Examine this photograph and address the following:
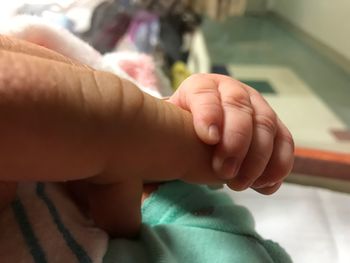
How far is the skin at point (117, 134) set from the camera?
217 mm

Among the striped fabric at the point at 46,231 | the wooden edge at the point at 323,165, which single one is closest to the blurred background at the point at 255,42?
the wooden edge at the point at 323,165

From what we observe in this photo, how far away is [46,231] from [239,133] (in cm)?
13

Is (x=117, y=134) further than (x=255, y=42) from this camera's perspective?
No

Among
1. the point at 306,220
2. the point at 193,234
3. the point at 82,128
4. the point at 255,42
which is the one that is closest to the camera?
the point at 82,128

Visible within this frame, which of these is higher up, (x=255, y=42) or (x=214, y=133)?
(x=214, y=133)

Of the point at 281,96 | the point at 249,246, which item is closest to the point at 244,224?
the point at 249,246

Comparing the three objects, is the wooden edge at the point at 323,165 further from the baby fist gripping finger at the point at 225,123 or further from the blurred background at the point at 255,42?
the baby fist gripping finger at the point at 225,123

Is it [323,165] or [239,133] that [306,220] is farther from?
[239,133]

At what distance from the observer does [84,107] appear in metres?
0.23

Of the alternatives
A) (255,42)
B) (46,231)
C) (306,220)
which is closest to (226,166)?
(46,231)

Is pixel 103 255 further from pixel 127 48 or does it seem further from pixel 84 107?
pixel 127 48

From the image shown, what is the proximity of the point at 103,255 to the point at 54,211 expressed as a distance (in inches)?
1.9

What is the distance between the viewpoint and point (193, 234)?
357mm

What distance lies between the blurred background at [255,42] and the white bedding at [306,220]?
0.14 meters
